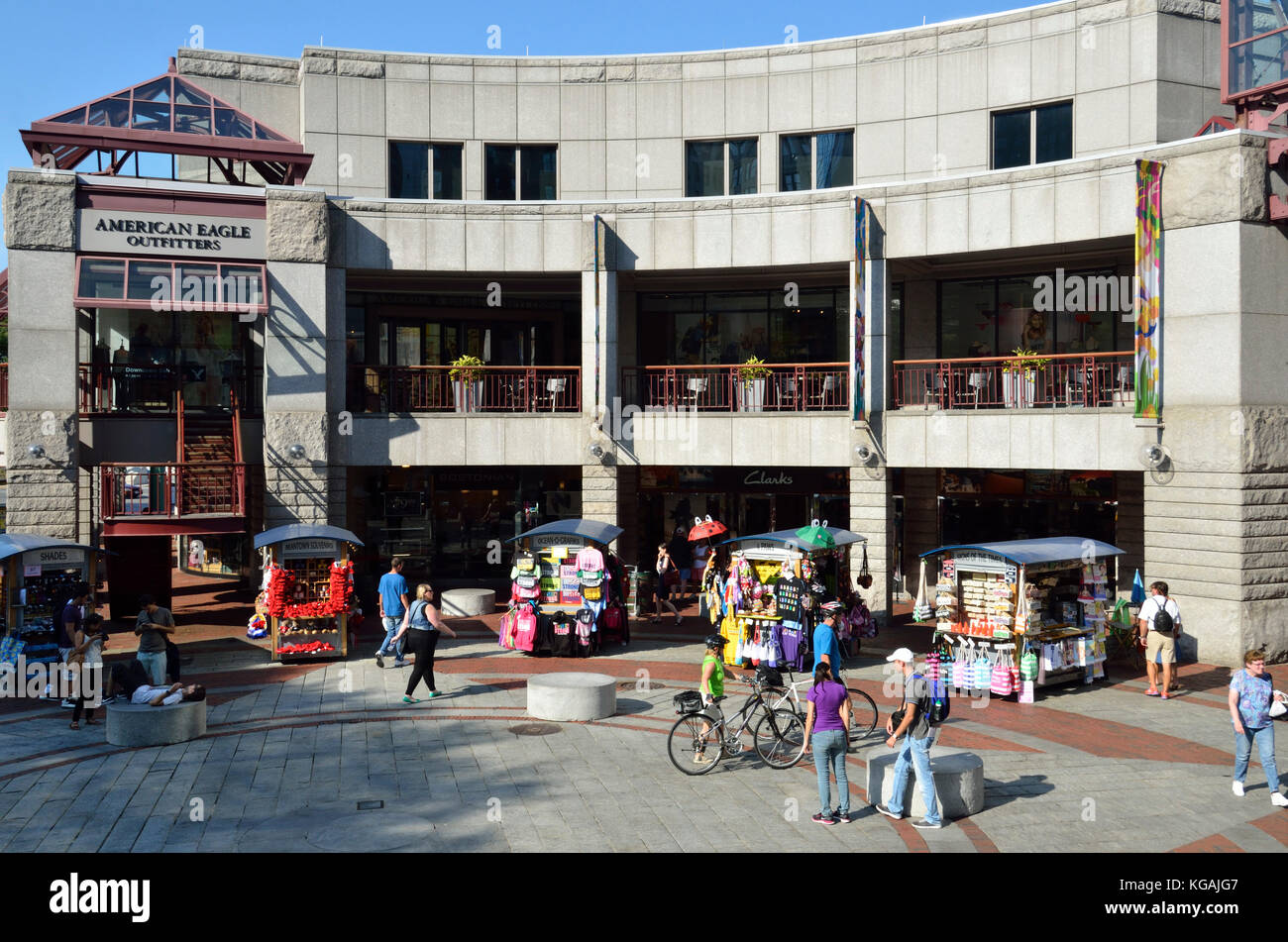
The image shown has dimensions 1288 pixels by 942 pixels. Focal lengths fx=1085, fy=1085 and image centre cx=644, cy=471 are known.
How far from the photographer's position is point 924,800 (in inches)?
449

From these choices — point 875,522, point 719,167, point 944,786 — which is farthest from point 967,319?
point 944,786

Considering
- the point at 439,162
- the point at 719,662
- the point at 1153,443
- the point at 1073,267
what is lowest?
the point at 719,662

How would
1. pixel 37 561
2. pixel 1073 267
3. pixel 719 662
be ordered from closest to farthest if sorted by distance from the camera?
1. pixel 719 662
2. pixel 37 561
3. pixel 1073 267

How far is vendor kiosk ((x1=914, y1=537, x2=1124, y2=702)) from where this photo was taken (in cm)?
1780

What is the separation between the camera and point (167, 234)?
80.3 ft

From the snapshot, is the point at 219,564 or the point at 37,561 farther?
the point at 219,564

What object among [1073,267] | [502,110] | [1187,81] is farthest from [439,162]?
[1187,81]

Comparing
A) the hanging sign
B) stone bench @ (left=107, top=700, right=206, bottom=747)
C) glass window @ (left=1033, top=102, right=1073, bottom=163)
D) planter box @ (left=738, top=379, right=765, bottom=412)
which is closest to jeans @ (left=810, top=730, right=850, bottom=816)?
stone bench @ (left=107, top=700, right=206, bottom=747)

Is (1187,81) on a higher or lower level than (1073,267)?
higher

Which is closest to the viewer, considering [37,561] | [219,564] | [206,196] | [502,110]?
[37,561]

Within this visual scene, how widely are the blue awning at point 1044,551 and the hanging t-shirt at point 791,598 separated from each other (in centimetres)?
223

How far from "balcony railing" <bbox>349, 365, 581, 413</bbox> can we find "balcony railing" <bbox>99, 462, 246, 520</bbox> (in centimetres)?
449
